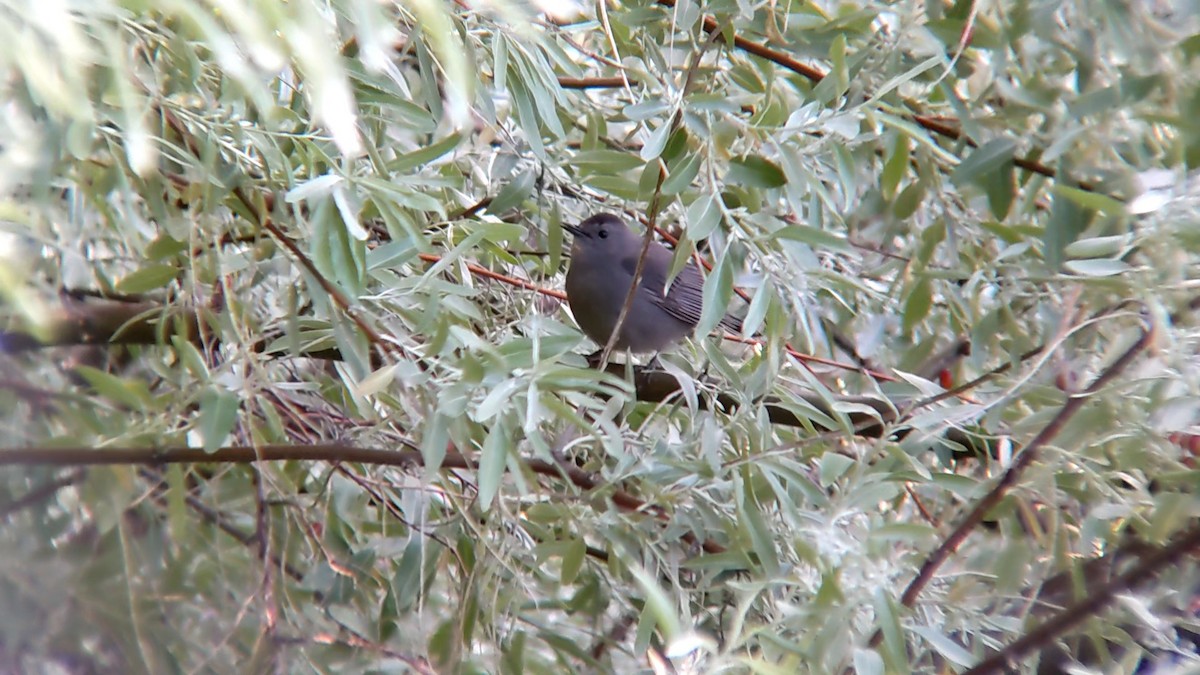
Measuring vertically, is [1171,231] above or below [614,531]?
above

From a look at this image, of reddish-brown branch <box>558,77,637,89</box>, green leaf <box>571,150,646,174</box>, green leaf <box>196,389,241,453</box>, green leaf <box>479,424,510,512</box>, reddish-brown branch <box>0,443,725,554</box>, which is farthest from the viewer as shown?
reddish-brown branch <box>558,77,637,89</box>

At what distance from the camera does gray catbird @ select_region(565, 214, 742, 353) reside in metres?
3.71

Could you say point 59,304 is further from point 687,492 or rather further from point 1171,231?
point 1171,231

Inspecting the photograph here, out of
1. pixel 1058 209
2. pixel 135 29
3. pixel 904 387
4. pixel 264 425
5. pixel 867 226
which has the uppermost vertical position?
pixel 135 29

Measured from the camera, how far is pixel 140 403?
1.85 m

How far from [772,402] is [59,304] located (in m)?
1.37

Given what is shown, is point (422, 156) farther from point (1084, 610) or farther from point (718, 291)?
point (1084, 610)

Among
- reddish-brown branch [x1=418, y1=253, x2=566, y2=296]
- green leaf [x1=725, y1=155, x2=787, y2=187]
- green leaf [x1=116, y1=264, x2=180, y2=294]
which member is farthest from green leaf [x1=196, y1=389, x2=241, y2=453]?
green leaf [x1=725, y1=155, x2=787, y2=187]

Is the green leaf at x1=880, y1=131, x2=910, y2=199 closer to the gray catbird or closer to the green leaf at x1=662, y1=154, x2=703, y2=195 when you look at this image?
the green leaf at x1=662, y1=154, x2=703, y2=195

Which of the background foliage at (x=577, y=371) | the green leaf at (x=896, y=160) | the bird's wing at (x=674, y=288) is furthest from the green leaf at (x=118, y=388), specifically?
the bird's wing at (x=674, y=288)

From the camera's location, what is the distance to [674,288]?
390 centimetres

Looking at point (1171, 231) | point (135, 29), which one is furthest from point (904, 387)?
point (135, 29)

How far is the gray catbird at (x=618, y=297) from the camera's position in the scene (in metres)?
3.71

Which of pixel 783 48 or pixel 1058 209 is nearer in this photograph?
pixel 1058 209
